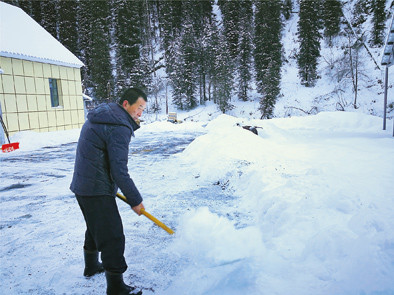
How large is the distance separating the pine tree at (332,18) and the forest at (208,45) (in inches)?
4.8

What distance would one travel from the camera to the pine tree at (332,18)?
33.5 metres

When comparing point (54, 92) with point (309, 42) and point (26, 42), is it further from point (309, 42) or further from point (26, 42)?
point (309, 42)

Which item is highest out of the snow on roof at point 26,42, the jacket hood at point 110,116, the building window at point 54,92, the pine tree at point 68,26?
the pine tree at point 68,26

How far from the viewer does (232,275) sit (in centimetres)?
248

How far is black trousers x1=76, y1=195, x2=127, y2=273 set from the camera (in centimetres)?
206

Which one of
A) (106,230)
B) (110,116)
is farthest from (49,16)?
(106,230)

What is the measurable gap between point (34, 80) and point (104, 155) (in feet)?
46.1

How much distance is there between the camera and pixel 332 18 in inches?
1325

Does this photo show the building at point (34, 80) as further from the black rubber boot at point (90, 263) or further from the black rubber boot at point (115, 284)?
the black rubber boot at point (115, 284)

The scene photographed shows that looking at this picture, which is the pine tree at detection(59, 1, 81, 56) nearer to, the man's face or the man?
the man's face

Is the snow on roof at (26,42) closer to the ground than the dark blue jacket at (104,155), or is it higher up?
Answer: higher up

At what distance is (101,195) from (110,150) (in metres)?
0.39

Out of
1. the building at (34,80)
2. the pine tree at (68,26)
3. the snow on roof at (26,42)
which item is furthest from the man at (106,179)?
the pine tree at (68,26)

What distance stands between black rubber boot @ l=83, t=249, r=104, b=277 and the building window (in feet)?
48.8
